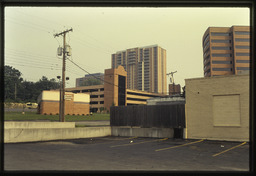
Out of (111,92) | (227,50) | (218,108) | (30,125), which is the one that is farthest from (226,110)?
(227,50)

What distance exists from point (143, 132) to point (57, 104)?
131 ft

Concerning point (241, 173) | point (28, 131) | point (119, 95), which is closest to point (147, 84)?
point (119, 95)

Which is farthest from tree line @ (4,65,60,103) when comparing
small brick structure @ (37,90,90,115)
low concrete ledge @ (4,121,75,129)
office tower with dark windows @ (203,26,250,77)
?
office tower with dark windows @ (203,26,250,77)

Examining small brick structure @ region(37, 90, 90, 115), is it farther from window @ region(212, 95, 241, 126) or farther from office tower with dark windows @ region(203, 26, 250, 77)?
office tower with dark windows @ region(203, 26, 250, 77)

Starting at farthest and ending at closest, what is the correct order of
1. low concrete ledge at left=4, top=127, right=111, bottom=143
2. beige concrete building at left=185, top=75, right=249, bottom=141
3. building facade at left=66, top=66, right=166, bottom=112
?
building facade at left=66, top=66, right=166, bottom=112 → beige concrete building at left=185, top=75, right=249, bottom=141 → low concrete ledge at left=4, top=127, right=111, bottom=143

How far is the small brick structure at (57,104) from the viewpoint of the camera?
59253 millimetres

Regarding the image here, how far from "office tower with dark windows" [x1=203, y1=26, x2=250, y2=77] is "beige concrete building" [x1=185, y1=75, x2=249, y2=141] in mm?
83868

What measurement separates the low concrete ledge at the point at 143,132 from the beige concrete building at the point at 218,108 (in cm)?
212

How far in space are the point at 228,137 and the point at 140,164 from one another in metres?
14.5

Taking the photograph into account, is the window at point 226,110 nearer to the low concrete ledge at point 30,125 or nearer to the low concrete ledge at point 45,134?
the low concrete ledge at point 45,134

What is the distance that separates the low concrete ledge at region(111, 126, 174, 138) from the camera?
83.6ft

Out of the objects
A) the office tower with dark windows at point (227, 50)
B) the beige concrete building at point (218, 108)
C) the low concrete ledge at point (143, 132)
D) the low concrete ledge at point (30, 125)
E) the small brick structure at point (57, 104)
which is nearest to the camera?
the low concrete ledge at point (30, 125)

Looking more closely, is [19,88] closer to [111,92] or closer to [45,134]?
[111,92]

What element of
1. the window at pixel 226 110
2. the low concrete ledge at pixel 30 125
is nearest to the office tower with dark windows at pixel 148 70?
the low concrete ledge at pixel 30 125
